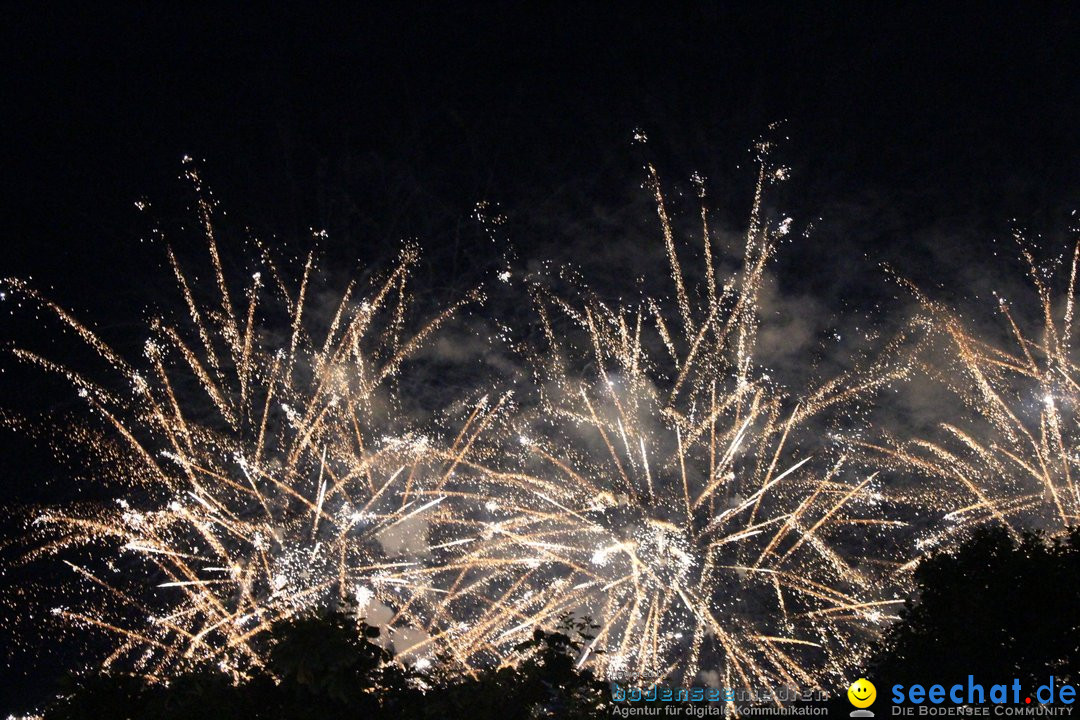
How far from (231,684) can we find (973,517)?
26.8 meters

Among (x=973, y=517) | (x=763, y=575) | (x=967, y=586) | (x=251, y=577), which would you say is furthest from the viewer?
(x=763, y=575)

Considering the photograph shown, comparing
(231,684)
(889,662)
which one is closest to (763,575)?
(889,662)

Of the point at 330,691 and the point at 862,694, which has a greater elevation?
the point at 862,694

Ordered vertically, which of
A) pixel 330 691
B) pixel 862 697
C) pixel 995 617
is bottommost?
pixel 330 691

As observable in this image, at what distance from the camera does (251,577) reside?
26.0 metres

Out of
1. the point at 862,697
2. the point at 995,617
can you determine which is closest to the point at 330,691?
the point at 862,697

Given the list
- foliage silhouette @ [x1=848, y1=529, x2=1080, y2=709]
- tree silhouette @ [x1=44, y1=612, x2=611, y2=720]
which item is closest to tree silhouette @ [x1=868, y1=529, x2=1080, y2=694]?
foliage silhouette @ [x1=848, y1=529, x2=1080, y2=709]

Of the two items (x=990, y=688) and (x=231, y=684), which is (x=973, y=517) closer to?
(x=990, y=688)

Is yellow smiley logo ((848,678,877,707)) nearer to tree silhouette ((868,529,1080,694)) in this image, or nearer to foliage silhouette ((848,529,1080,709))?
foliage silhouette ((848,529,1080,709))

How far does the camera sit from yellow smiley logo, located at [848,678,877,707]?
558 inches

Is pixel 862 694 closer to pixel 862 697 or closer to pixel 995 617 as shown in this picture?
pixel 862 697

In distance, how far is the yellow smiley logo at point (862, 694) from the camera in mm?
14172

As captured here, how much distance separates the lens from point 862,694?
14.2 meters

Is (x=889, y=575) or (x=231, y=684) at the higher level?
(x=889, y=575)
